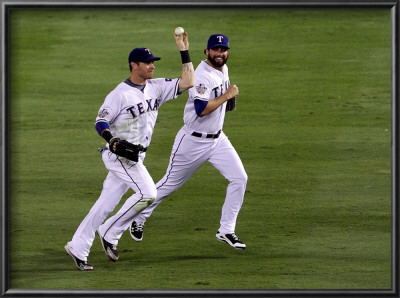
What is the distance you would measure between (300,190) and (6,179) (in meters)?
4.03

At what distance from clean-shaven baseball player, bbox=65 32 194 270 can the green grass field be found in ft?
0.85

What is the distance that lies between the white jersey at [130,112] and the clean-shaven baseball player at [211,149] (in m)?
0.62

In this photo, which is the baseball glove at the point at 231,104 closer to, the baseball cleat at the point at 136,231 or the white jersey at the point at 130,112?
the white jersey at the point at 130,112

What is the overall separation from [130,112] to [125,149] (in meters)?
0.41

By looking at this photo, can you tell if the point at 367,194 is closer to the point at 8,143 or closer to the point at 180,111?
the point at 180,111

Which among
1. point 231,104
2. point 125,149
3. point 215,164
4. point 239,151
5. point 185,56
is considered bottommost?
point 239,151

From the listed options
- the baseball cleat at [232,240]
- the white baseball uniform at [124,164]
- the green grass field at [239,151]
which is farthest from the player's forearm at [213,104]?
the baseball cleat at [232,240]

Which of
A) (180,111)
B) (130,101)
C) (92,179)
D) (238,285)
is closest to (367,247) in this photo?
(238,285)

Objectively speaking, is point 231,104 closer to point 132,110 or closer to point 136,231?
point 132,110

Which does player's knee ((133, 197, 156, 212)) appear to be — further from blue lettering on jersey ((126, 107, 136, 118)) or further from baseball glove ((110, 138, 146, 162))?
blue lettering on jersey ((126, 107, 136, 118))

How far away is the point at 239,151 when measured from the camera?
1285cm

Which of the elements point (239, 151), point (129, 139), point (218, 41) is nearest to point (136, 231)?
point (129, 139)

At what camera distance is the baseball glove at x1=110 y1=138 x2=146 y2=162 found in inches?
352

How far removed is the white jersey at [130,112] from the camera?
921 centimetres
